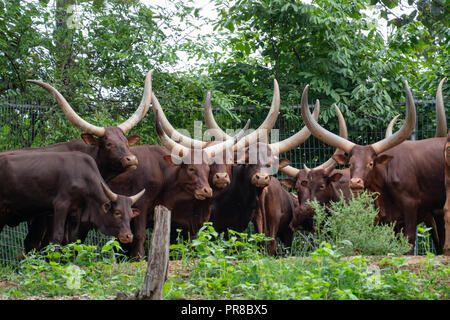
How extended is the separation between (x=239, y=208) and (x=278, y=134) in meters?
1.76

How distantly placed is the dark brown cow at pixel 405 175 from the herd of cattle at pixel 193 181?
12 mm

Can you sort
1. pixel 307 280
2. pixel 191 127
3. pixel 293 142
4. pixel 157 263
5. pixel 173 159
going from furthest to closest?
pixel 191 127, pixel 293 142, pixel 173 159, pixel 307 280, pixel 157 263

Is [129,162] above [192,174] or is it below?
above

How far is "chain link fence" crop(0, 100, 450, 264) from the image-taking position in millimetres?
8969

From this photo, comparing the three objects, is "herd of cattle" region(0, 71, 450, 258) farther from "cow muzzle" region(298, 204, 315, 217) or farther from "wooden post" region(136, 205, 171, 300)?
"wooden post" region(136, 205, 171, 300)

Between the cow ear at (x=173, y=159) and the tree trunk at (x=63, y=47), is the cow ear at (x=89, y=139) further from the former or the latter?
the tree trunk at (x=63, y=47)

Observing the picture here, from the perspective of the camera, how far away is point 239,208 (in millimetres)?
8727

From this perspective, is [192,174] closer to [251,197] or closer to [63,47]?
[251,197]

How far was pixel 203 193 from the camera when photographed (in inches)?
308

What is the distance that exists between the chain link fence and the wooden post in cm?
495

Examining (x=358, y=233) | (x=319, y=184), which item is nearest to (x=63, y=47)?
(x=319, y=184)

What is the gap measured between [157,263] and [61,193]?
10.4ft

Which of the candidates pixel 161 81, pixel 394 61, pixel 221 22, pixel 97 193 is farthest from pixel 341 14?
pixel 97 193
